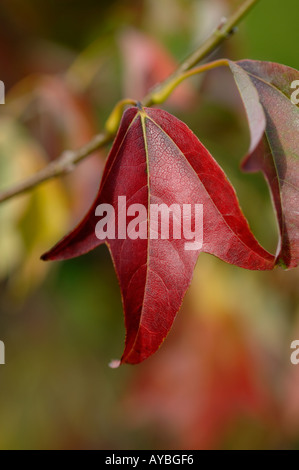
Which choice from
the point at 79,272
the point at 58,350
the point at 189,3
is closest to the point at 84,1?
the point at 189,3

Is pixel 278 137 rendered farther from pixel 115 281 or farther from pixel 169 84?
pixel 115 281

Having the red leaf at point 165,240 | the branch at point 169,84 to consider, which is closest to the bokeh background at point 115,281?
the branch at point 169,84

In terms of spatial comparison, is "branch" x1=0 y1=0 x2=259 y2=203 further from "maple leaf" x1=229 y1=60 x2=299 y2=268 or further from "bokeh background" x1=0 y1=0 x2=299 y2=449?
"bokeh background" x1=0 y1=0 x2=299 y2=449

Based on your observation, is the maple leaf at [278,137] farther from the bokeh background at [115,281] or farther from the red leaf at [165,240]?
the bokeh background at [115,281]

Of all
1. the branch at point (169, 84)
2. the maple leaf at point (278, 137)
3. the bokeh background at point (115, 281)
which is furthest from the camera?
the bokeh background at point (115, 281)

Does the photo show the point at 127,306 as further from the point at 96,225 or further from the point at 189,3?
the point at 189,3

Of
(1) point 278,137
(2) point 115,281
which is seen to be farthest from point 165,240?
(2) point 115,281
